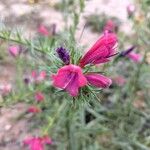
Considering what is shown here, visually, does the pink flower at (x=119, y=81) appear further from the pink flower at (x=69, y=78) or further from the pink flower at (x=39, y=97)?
the pink flower at (x=69, y=78)

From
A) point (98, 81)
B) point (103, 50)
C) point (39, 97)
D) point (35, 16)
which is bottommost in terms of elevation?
point (39, 97)

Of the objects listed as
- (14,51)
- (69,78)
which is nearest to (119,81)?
(14,51)

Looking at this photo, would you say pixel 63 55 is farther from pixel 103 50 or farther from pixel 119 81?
pixel 119 81

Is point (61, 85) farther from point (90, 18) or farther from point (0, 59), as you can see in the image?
point (90, 18)

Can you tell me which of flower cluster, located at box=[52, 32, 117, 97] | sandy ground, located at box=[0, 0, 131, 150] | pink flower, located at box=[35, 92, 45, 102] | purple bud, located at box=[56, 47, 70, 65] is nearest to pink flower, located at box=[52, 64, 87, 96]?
flower cluster, located at box=[52, 32, 117, 97]

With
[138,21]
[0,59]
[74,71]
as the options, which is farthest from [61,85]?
[0,59]

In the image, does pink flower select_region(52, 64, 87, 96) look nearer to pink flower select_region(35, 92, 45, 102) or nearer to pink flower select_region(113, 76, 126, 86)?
pink flower select_region(35, 92, 45, 102)

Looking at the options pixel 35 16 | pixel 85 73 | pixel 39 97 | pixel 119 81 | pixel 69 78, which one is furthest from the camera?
pixel 35 16
